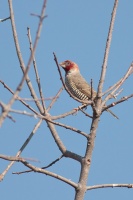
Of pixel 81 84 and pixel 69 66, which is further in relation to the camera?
pixel 69 66

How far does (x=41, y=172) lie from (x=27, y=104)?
716 mm

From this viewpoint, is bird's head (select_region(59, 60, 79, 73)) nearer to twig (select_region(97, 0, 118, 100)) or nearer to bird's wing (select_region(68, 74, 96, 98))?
bird's wing (select_region(68, 74, 96, 98))

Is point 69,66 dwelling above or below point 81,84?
above

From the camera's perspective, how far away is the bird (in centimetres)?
1039

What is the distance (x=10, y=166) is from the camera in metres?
3.76

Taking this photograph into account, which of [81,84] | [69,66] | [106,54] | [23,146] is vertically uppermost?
[69,66]

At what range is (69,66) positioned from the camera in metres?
11.9

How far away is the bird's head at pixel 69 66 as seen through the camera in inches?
464

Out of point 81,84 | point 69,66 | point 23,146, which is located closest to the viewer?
point 23,146

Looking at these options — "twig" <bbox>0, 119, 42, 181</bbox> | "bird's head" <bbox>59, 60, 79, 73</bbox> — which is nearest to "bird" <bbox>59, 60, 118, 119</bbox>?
"bird's head" <bbox>59, 60, 79, 73</bbox>

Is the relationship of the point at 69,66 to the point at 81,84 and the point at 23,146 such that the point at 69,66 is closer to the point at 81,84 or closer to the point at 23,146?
the point at 81,84

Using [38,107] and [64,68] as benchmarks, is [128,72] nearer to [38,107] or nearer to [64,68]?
[38,107]

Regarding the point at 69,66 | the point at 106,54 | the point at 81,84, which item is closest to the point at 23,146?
the point at 106,54

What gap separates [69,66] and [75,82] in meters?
1.13
